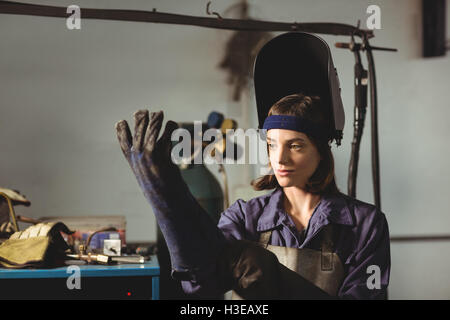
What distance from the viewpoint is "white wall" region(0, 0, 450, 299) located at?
235cm

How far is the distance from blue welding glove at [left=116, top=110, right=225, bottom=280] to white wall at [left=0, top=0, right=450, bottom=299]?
1.37m

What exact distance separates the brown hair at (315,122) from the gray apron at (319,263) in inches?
4.0

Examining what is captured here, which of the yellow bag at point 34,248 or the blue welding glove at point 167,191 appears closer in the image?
the blue welding glove at point 167,191

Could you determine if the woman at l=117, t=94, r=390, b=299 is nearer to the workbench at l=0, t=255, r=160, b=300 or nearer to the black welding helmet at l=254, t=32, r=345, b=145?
the black welding helmet at l=254, t=32, r=345, b=145

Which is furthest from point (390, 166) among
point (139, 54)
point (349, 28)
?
point (139, 54)

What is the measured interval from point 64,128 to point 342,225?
157 centimetres

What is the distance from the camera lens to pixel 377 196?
1879 millimetres

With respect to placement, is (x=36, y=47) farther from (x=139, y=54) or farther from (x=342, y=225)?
(x=342, y=225)

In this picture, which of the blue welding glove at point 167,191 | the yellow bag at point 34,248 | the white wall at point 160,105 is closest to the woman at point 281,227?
the blue welding glove at point 167,191

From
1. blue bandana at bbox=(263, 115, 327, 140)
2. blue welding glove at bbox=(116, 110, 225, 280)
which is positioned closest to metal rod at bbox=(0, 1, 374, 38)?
blue bandana at bbox=(263, 115, 327, 140)

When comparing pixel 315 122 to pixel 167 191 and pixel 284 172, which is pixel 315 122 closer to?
pixel 284 172

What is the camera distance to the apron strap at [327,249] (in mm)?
1148

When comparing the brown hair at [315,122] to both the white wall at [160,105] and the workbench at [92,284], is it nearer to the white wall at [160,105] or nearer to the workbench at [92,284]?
the workbench at [92,284]

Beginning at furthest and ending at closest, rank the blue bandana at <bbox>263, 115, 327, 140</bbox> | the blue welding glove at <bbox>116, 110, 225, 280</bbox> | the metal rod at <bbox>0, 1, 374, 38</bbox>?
the metal rod at <bbox>0, 1, 374, 38</bbox>, the blue bandana at <bbox>263, 115, 327, 140</bbox>, the blue welding glove at <bbox>116, 110, 225, 280</bbox>
